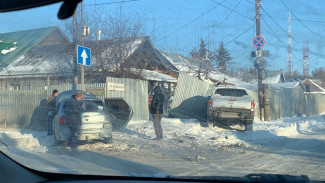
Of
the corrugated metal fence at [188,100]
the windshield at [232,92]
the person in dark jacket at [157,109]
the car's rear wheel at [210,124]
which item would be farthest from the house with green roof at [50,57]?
the car's rear wheel at [210,124]

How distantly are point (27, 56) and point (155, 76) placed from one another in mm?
8602

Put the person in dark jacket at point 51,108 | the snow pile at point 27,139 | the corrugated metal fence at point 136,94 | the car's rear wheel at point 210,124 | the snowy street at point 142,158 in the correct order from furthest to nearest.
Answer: the car's rear wheel at point 210,124
the corrugated metal fence at point 136,94
the person in dark jacket at point 51,108
the snow pile at point 27,139
the snowy street at point 142,158

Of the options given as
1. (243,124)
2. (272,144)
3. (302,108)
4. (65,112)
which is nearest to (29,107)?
(65,112)

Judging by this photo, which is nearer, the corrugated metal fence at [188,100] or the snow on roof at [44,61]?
the snow on roof at [44,61]

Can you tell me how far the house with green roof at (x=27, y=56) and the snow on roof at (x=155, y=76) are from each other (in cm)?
478

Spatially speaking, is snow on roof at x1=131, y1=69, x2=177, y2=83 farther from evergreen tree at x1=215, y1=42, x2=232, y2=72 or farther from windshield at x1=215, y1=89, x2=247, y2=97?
evergreen tree at x1=215, y1=42, x2=232, y2=72

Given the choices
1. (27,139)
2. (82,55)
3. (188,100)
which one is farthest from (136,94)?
(27,139)

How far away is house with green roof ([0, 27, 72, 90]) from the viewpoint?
5506 millimetres

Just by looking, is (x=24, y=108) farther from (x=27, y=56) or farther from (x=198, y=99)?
(x=198, y=99)

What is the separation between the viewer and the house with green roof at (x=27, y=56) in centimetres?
551

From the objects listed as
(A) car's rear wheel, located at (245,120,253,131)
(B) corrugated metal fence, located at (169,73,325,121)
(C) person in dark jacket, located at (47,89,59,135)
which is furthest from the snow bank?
(B) corrugated metal fence, located at (169,73,325,121)

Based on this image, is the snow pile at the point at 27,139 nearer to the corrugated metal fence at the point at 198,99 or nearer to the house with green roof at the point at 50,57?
the house with green roof at the point at 50,57

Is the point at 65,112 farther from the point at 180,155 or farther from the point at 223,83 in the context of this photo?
the point at 223,83

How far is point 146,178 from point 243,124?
10.6 metres
